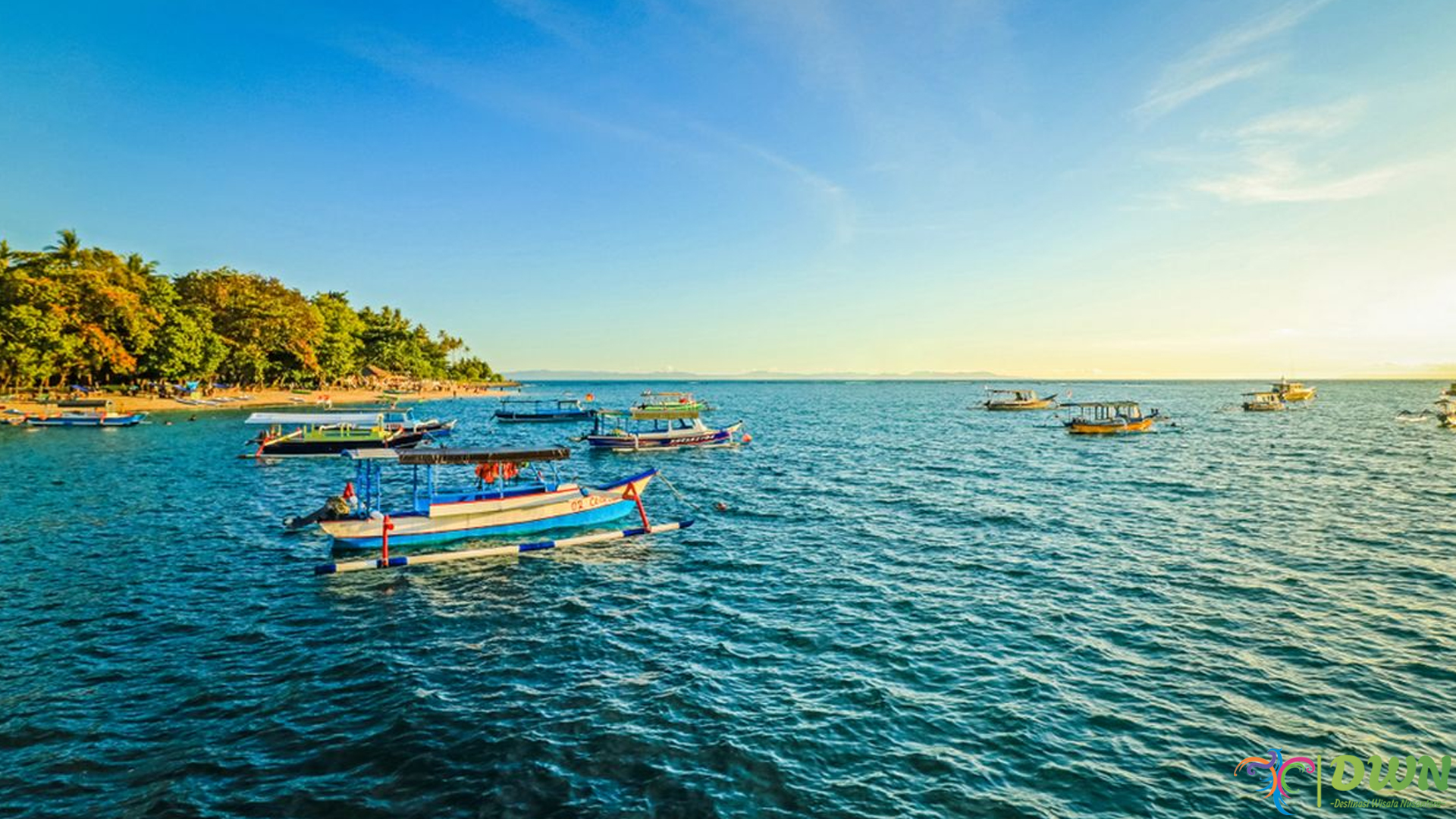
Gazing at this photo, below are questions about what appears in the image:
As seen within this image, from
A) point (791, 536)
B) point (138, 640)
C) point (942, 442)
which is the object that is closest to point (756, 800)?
point (138, 640)

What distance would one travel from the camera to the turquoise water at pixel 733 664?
1125 cm

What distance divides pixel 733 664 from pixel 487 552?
12.5 meters

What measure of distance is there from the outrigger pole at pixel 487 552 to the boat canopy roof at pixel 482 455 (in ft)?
11.2

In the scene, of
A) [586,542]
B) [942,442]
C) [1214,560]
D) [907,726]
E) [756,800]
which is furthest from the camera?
[942,442]

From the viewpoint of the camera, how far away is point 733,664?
53.1 ft

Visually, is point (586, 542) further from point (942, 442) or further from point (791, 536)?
point (942, 442)

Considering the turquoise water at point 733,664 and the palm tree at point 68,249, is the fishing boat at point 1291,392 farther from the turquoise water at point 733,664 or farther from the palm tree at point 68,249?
the palm tree at point 68,249

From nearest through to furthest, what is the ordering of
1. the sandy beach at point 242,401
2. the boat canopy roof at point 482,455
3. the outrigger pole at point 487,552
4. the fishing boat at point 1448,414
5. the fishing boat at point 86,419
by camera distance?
the outrigger pole at point 487,552, the boat canopy roof at point 482,455, the fishing boat at point 86,419, the sandy beach at point 242,401, the fishing boat at point 1448,414

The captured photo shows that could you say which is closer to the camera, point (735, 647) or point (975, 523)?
point (735, 647)

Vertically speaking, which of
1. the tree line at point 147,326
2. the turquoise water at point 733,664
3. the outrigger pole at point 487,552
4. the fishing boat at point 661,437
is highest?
the tree line at point 147,326

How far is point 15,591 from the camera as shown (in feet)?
66.1

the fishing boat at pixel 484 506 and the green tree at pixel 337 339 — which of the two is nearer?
the fishing boat at pixel 484 506

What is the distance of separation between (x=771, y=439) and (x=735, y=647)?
203ft

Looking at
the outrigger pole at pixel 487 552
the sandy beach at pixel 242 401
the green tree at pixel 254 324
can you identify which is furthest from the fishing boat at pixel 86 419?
the outrigger pole at pixel 487 552
